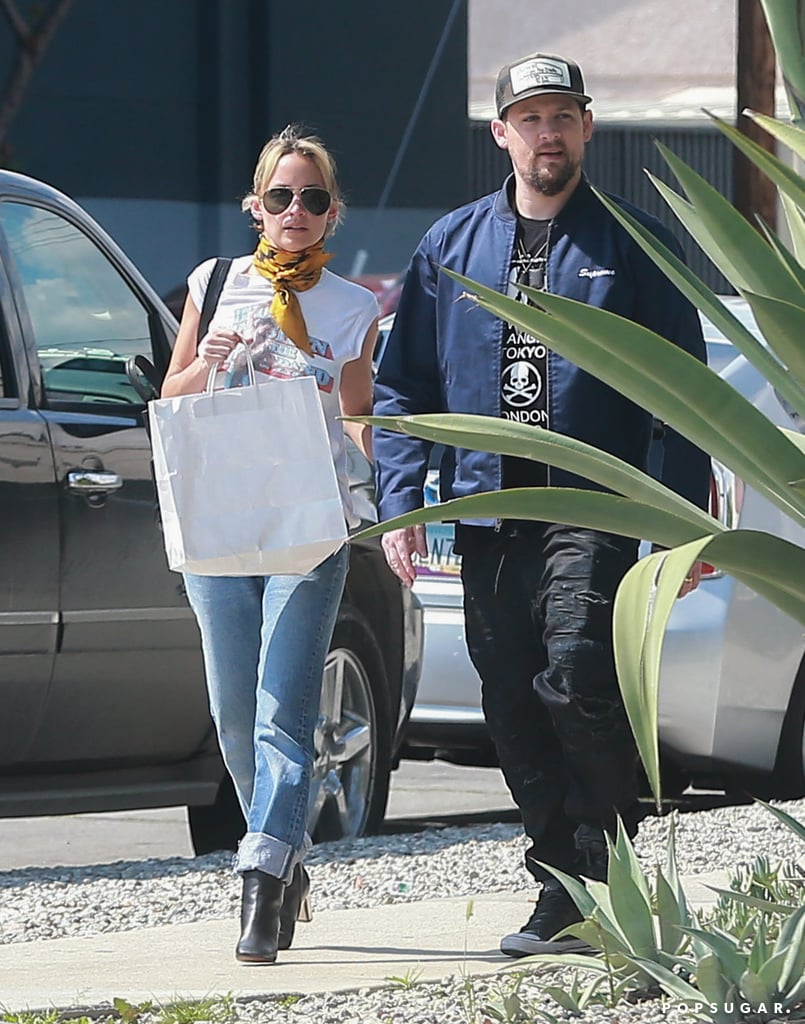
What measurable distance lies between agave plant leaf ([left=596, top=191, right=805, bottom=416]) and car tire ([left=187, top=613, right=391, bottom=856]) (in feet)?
10.8

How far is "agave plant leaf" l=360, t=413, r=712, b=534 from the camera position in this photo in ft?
9.92

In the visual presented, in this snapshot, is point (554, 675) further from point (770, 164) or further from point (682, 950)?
point (770, 164)

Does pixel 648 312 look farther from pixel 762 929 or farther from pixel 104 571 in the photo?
pixel 104 571

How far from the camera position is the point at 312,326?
472cm

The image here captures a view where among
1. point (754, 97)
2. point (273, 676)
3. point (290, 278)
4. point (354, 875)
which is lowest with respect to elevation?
point (354, 875)

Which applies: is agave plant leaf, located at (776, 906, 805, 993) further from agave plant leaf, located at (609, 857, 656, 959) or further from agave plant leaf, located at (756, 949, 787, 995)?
agave plant leaf, located at (609, 857, 656, 959)

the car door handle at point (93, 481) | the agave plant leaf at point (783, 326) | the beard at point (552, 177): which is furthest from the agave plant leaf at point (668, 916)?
the car door handle at point (93, 481)

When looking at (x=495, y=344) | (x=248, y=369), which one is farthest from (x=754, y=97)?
(x=248, y=369)

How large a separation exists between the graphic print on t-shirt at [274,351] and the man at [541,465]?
0.19m

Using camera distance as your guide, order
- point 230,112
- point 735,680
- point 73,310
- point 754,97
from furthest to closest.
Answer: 1. point 230,112
2. point 754,97
3. point 735,680
4. point 73,310

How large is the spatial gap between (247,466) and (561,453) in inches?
60.8

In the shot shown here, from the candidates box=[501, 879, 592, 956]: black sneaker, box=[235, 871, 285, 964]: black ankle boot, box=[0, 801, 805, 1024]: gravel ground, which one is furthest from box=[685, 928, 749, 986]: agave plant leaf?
box=[0, 801, 805, 1024]: gravel ground

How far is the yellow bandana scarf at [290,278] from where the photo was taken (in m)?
4.66

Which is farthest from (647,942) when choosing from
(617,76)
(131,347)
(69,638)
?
(617,76)
